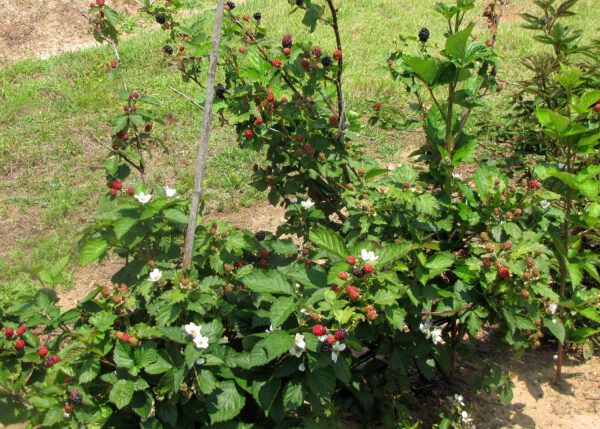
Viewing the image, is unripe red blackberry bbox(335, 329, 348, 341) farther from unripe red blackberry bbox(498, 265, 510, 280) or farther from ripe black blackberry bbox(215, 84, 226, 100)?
ripe black blackberry bbox(215, 84, 226, 100)

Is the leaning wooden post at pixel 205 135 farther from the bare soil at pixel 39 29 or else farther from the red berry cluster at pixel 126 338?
the bare soil at pixel 39 29

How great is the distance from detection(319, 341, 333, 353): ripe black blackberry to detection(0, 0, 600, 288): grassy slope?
1960 mm

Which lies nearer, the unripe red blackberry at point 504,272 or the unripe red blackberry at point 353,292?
the unripe red blackberry at point 353,292

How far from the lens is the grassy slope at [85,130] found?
474 centimetres

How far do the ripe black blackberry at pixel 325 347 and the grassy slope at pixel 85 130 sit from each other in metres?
1.96

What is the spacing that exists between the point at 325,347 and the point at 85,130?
4284 mm

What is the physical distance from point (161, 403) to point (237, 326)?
377mm

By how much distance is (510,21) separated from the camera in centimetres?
916

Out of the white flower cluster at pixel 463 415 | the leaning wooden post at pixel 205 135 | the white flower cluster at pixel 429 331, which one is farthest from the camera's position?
the white flower cluster at pixel 463 415

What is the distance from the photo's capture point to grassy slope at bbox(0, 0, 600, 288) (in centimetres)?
474

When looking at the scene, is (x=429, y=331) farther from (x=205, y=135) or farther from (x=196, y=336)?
(x=205, y=135)

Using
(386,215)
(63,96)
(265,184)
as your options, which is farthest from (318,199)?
(63,96)

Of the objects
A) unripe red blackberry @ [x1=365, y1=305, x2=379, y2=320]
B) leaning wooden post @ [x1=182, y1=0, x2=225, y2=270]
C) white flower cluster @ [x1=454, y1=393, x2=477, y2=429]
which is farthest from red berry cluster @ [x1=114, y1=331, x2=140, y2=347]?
white flower cluster @ [x1=454, y1=393, x2=477, y2=429]

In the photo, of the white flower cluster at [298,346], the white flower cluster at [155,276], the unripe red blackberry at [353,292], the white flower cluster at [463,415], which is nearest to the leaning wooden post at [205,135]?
the white flower cluster at [155,276]
